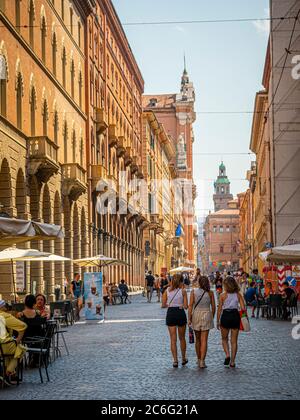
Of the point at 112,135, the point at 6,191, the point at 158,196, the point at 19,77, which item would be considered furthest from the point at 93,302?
the point at 158,196

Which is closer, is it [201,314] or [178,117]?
[201,314]

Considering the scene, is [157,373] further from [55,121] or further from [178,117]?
[178,117]

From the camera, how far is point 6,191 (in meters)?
30.1

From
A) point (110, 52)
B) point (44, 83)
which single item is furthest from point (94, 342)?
point (110, 52)

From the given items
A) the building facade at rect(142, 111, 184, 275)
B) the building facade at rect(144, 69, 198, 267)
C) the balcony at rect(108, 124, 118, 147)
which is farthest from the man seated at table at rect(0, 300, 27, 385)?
the building facade at rect(144, 69, 198, 267)

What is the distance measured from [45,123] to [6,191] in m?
7.52

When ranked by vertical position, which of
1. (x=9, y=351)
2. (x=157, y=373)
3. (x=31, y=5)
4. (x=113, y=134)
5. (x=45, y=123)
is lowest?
(x=157, y=373)

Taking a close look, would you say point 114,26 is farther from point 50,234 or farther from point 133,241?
point 50,234

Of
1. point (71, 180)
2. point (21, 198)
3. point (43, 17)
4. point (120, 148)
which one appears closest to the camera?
point (21, 198)

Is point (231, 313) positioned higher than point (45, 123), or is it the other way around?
point (45, 123)

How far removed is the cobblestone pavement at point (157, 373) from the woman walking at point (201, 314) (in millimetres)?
494

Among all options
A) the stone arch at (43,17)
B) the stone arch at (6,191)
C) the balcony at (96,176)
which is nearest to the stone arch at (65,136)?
the stone arch at (43,17)

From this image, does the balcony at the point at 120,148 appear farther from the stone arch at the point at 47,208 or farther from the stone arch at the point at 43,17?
the stone arch at the point at 47,208
